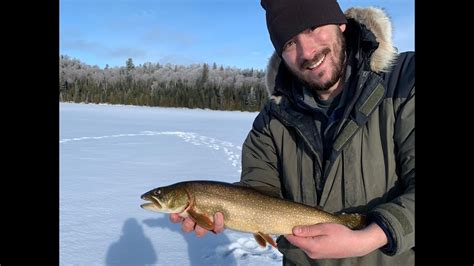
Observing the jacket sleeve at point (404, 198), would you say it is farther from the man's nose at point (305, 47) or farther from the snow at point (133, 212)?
the snow at point (133, 212)

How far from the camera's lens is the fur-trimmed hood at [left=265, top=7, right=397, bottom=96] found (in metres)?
2.10

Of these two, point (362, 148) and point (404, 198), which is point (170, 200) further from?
point (404, 198)

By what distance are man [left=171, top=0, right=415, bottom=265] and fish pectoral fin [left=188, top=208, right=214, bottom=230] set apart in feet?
0.19

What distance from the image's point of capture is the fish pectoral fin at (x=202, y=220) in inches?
98.0

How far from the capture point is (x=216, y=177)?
27.6ft

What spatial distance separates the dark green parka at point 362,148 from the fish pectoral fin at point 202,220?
0.36m

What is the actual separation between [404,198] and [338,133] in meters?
0.44

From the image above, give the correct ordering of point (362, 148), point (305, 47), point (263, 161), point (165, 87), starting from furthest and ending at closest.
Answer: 1. point (165, 87)
2. point (263, 161)
3. point (305, 47)
4. point (362, 148)

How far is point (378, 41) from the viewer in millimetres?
2197

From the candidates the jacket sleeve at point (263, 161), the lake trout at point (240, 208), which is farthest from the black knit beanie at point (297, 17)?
the lake trout at point (240, 208)

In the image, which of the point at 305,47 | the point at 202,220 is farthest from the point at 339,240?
the point at 305,47

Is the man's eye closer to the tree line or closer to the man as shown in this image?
the man
